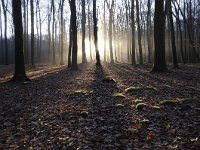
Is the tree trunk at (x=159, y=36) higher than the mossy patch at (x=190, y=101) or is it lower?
higher

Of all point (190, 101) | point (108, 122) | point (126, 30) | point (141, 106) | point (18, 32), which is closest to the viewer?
point (108, 122)

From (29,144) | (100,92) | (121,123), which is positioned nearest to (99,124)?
(121,123)

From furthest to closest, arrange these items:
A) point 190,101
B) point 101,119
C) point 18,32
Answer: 1. point 18,32
2. point 190,101
3. point 101,119

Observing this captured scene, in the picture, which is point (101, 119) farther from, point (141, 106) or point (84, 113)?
point (141, 106)

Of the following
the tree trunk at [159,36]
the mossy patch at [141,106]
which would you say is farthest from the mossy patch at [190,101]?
the tree trunk at [159,36]

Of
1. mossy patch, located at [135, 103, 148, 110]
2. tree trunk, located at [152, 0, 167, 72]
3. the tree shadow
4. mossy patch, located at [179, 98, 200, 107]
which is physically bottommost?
the tree shadow

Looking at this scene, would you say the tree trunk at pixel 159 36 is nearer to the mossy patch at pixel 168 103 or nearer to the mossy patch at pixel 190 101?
the mossy patch at pixel 190 101

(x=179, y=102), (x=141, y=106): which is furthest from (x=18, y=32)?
(x=179, y=102)

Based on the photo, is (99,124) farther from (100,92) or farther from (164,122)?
(100,92)

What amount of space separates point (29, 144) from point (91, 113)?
120 inches

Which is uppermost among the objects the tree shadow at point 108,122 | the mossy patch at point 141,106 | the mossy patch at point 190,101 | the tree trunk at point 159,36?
the tree trunk at point 159,36

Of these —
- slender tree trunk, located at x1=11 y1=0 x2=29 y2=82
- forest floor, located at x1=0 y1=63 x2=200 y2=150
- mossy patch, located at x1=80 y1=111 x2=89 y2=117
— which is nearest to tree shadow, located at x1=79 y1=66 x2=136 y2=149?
forest floor, located at x1=0 y1=63 x2=200 y2=150

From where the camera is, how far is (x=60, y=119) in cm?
905

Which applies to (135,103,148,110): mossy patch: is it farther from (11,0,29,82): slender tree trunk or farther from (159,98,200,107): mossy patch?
(11,0,29,82): slender tree trunk
